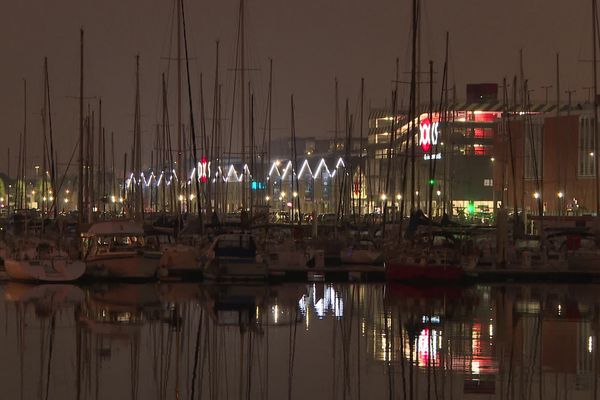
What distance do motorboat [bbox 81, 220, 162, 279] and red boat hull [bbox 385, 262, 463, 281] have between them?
9247 mm

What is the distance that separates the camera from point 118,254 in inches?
1703

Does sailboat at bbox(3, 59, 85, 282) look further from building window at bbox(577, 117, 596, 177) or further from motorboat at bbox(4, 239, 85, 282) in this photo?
building window at bbox(577, 117, 596, 177)

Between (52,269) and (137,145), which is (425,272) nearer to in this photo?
(52,269)

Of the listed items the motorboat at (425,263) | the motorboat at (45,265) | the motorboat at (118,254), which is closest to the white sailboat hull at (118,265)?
the motorboat at (118,254)

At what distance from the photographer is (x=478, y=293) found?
4178cm

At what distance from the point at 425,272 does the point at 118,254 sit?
11.5 meters

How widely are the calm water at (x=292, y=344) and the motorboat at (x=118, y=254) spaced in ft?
8.58

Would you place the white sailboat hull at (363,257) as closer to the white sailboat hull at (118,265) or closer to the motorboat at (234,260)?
the motorboat at (234,260)

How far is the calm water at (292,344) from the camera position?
20188 mm

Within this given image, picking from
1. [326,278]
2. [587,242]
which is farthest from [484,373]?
[587,242]

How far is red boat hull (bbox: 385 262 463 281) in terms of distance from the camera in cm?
4397

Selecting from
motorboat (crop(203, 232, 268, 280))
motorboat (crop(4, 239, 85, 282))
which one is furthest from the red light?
motorboat (crop(4, 239, 85, 282))

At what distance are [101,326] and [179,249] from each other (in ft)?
55.0

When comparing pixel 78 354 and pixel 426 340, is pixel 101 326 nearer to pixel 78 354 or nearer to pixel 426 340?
pixel 78 354
